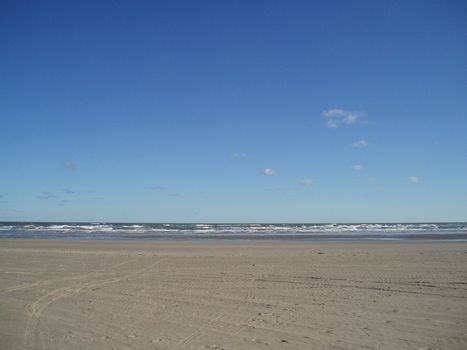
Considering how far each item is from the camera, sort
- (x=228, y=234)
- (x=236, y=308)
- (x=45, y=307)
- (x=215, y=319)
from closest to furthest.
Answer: (x=215, y=319), (x=236, y=308), (x=45, y=307), (x=228, y=234)

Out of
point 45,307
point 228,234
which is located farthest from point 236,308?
point 228,234

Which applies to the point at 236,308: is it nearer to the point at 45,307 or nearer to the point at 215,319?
the point at 215,319

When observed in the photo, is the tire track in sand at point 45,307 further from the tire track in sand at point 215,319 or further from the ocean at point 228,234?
the ocean at point 228,234

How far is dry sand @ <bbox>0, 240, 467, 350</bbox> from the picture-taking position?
18.2 ft

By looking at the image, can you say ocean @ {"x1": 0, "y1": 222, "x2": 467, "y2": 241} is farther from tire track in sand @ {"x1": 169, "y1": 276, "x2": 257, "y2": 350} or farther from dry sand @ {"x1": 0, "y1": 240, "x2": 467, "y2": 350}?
tire track in sand @ {"x1": 169, "y1": 276, "x2": 257, "y2": 350}

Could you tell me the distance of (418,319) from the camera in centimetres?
645

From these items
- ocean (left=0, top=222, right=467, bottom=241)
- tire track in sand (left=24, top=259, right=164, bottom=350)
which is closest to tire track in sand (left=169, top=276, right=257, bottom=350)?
tire track in sand (left=24, top=259, right=164, bottom=350)

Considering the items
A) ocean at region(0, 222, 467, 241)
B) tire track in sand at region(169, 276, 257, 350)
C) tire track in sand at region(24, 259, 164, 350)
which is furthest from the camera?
ocean at region(0, 222, 467, 241)

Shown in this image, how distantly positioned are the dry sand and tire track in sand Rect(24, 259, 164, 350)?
0.03m

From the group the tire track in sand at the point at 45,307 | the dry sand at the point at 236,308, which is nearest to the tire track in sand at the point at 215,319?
the dry sand at the point at 236,308

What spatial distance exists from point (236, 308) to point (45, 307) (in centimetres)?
434

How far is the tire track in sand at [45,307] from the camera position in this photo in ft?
18.4

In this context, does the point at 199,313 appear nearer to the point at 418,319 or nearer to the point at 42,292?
the point at 418,319

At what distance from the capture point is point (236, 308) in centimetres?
746
